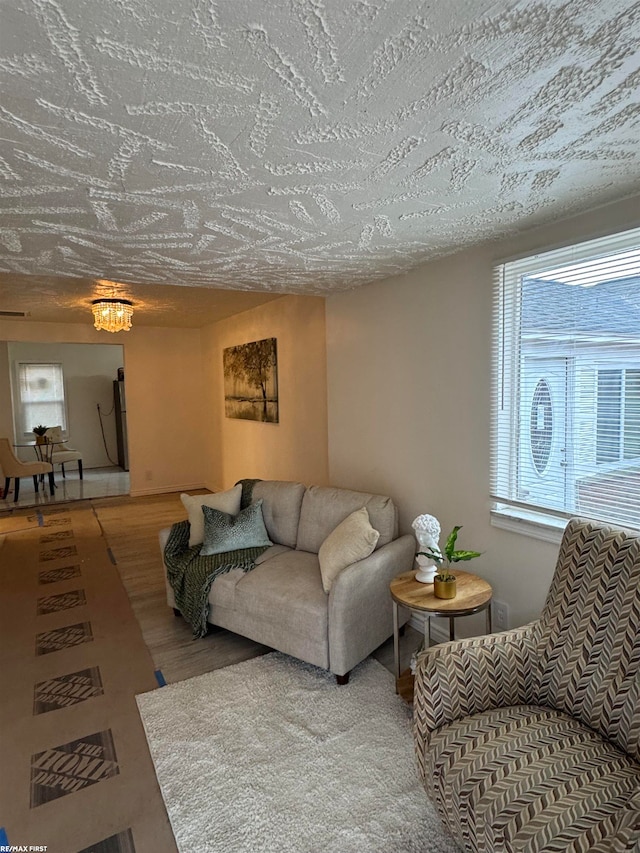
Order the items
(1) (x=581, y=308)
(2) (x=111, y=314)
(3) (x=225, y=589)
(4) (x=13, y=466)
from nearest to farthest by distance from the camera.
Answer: (1) (x=581, y=308), (3) (x=225, y=589), (2) (x=111, y=314), (4) (x=13, y=466)

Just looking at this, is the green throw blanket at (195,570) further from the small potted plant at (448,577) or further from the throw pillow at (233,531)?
the small potted plant at (448,577)

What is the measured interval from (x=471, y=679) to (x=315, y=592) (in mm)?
1089

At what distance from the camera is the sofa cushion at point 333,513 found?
9.50ft

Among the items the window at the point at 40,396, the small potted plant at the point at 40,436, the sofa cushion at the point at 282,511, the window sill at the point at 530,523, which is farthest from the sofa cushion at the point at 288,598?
the window at the point at 40,396

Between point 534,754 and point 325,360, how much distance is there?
322 centimetres

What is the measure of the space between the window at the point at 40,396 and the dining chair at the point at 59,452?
417 mm

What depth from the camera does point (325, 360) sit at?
13.6ft

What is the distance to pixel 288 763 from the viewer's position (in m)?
1.94

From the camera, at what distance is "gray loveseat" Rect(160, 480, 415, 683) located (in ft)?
8.00

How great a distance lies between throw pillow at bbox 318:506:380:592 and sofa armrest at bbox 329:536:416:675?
0.17 feet

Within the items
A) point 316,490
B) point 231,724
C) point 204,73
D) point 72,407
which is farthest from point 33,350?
point 204,73

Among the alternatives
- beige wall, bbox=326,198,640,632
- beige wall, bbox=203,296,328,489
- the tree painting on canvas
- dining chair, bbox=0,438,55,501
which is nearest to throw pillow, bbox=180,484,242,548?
beige wall, bbox=326,198,640,632

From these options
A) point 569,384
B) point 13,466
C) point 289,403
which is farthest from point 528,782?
point 13,466

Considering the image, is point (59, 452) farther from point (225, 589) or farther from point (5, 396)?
point (225, 589)
